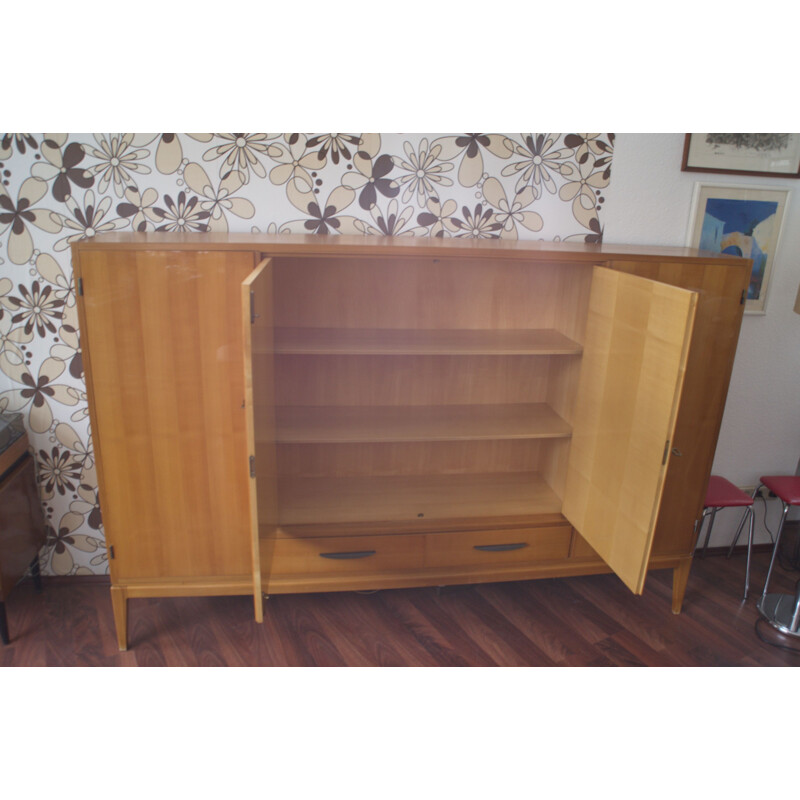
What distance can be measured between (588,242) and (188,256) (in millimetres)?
1563

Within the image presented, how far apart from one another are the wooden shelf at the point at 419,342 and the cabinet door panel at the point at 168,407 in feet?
0.92

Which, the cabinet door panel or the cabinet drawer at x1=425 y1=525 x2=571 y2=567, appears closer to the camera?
the cabinet door panel

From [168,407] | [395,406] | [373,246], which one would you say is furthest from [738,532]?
[168,407]

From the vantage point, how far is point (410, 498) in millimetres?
2430

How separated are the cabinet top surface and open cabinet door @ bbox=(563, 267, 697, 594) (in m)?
0.19

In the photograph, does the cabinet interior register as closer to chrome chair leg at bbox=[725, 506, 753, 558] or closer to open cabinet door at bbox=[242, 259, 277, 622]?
open cabinet door at bbox=[242, 259, 277, 622]

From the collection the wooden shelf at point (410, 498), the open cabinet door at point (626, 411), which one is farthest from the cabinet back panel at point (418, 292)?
the wooden shelf at point (410, 498)

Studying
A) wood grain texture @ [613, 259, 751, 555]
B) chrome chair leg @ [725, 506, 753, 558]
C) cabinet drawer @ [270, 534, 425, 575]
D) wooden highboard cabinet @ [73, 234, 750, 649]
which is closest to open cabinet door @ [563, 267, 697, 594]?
wooden highboard cabinet @ [73, 234, 750, 649]

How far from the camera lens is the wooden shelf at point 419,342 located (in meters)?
2.12

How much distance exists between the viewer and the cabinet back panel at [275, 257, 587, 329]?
2.30 metres

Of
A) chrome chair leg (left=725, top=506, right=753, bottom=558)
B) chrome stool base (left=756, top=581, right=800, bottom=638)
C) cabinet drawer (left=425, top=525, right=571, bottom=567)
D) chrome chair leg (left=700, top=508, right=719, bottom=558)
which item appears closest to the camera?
cabinet drawer (left=425, top=525, right=571, bottom=567)

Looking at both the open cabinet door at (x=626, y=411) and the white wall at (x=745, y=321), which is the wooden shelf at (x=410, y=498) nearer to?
the open cabinet door at (x=626, y=411)

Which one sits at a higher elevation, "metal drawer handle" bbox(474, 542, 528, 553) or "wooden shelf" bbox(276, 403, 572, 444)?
"wooden shelf" bbox(276, 403, 572, 444)
